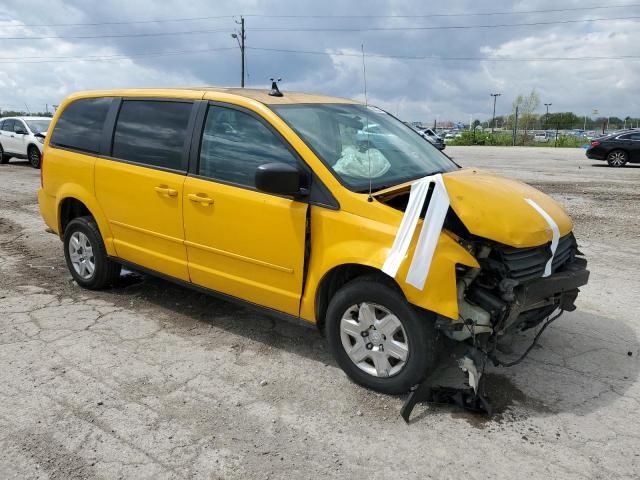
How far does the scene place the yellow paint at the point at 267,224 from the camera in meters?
3.14

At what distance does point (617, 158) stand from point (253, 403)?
19.2 meters

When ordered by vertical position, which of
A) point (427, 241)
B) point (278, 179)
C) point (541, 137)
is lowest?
point (427, 241)

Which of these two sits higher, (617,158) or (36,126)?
(36,126)

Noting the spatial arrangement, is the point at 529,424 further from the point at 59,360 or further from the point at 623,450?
the point at 59,360

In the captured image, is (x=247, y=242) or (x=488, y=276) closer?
(x=488, y=276)

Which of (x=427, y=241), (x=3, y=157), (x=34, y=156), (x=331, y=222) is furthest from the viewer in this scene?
(x=3, y=157)

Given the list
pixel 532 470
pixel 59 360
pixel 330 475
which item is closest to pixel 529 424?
pixel 532 470

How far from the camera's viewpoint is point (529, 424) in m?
3.17

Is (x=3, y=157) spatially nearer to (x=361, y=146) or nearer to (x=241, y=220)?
(x=241, y=220)

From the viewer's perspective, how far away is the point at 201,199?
13.2 feet

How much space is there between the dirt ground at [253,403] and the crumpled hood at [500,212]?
105cm

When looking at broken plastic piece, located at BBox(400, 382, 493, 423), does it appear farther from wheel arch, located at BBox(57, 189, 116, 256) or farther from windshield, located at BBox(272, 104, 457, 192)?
wheel arch, located at BBox(57, 189, 116, 256)

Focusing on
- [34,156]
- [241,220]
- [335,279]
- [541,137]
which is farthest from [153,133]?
[541,137]

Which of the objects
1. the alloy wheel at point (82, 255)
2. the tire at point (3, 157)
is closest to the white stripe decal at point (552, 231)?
the alloy wheel at point (82, 255)
